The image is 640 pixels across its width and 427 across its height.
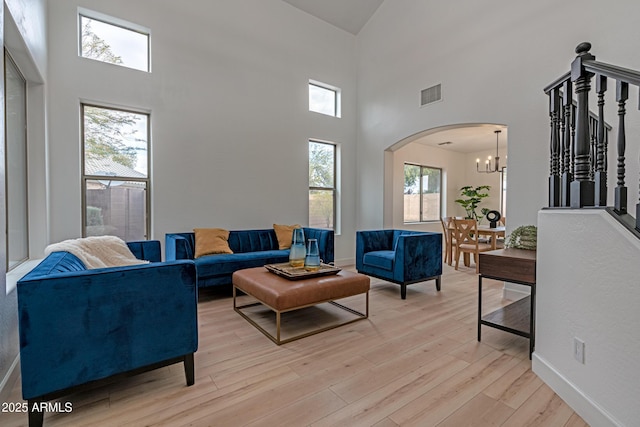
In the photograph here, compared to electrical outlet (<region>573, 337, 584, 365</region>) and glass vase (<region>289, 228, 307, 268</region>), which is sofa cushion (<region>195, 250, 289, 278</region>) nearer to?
glass vase (<region>289, 228, 307, 268</region>)

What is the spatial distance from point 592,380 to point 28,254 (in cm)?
454

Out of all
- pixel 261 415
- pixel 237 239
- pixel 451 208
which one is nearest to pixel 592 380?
pixel 261 415

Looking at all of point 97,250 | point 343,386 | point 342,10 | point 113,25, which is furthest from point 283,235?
point 342,10

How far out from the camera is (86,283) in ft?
5.33

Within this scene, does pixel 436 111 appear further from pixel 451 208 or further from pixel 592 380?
pixel 451 208

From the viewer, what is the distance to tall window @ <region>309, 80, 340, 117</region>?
5801 millimetres

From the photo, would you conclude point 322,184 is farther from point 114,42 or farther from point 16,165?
point 16,165

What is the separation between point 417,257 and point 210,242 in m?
2.67

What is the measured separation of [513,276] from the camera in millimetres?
2348

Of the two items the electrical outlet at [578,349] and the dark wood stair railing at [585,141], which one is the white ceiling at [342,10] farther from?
the electrical outlet at [578,349]

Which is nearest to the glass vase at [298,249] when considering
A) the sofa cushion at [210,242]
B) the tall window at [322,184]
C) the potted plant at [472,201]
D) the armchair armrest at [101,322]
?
the armchair armrest at [101,322]

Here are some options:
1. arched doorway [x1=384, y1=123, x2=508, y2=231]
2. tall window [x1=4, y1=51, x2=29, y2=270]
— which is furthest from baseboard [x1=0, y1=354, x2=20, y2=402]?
arched doorway [x1=384, y1=123, x2=508, y2=231]

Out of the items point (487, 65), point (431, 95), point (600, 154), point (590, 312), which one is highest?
point (487, 65)

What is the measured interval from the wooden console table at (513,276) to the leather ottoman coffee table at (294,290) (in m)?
1.07
